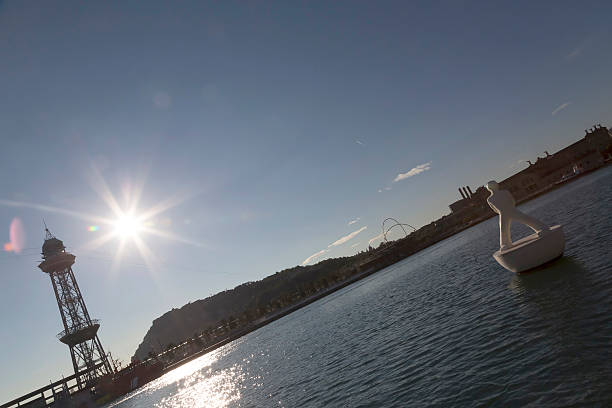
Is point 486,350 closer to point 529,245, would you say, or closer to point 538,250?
point 529,245

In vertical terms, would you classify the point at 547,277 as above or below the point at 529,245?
below

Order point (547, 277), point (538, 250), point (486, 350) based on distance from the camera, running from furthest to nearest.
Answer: point (538, 250) < point (547, 277) < point (486, 350)

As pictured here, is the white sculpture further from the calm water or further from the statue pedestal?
the calm water

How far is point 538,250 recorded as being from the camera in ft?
59.6

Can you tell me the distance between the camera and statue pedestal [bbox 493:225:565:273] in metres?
18.1

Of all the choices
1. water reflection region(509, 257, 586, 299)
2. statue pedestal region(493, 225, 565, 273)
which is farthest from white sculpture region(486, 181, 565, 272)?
water reflection region(509, 257, 586, 299)

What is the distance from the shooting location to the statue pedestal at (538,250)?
18.1 metres

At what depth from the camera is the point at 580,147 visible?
122 meters

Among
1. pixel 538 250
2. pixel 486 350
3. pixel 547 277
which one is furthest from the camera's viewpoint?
pixel 538 250

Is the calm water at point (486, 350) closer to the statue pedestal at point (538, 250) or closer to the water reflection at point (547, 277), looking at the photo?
the water reflection at point (547, 277)

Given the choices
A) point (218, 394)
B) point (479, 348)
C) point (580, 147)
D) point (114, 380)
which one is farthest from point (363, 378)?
point (580, 147)

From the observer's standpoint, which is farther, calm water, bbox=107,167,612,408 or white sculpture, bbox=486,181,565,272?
white sculpture, bbox=486,181,565,272

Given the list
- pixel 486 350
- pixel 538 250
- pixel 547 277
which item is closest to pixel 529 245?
pixel 538 250

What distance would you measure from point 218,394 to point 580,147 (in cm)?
14043
